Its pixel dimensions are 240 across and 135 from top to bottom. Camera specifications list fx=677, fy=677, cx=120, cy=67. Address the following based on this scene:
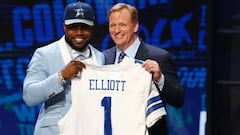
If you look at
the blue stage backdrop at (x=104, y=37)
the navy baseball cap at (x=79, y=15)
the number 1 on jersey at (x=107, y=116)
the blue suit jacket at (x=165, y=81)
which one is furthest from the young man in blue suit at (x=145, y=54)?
the blue stage backdrop at (x=104, y=37)

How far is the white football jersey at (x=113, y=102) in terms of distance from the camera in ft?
11.6

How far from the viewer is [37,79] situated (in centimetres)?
353

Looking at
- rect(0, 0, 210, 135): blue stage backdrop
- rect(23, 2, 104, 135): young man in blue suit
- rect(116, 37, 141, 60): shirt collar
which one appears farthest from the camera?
rect(0, 0, 210, 135): blue stage backdrop

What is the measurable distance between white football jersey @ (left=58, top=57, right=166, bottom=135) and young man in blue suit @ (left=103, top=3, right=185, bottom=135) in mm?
63

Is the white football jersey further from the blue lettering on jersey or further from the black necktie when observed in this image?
the black necktie

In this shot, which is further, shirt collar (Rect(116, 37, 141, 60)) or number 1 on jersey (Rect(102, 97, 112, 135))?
shirt collar (Rect(116, 37, 141, 60))

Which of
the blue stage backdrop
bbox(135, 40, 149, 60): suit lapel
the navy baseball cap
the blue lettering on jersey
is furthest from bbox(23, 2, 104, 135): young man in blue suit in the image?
the blue stage backdrop

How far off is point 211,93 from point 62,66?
2284 millimetres

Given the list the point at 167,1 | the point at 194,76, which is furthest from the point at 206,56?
the point at 167,1

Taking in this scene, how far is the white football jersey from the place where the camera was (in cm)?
353

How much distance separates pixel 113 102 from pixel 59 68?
0.34 m

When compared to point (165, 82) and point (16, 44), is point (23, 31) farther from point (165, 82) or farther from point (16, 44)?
point (165, 82)

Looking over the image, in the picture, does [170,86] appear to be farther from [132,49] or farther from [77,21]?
[77,21]

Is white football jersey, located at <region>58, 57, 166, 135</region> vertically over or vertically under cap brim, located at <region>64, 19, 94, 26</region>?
under
